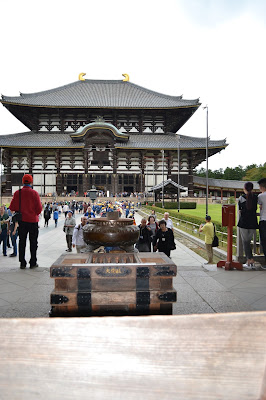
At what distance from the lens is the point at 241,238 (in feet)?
20.8

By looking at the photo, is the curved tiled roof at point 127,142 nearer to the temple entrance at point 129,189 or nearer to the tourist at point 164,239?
the temple entrance at point 129,189

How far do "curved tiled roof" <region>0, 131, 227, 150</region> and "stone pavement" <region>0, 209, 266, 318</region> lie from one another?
3311 cm

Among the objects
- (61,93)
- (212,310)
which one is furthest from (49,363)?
(61,93)

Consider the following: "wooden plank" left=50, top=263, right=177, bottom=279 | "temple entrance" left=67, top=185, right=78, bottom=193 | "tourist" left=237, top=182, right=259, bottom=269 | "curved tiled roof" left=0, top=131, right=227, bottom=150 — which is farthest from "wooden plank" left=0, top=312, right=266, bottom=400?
"temple entrance" left=67, top=185, right=78, bottom=193

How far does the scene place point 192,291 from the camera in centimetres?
491

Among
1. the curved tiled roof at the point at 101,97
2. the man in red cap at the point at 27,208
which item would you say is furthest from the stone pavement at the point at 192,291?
the curved tiled roof at the point at 101,97

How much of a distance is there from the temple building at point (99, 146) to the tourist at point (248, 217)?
3253 cm

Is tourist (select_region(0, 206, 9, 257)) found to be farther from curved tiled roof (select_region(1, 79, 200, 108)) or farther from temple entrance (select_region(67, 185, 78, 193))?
curved tiled roof (select_region(1, 79, 200, 108))

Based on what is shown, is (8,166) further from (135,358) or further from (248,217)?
(135,358)

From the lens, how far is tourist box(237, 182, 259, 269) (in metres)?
5.76

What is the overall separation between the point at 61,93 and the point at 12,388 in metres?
48.6

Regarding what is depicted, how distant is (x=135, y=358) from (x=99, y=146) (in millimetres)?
39829

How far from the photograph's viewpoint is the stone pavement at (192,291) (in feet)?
13.3

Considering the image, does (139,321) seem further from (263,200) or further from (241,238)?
(241,238)
